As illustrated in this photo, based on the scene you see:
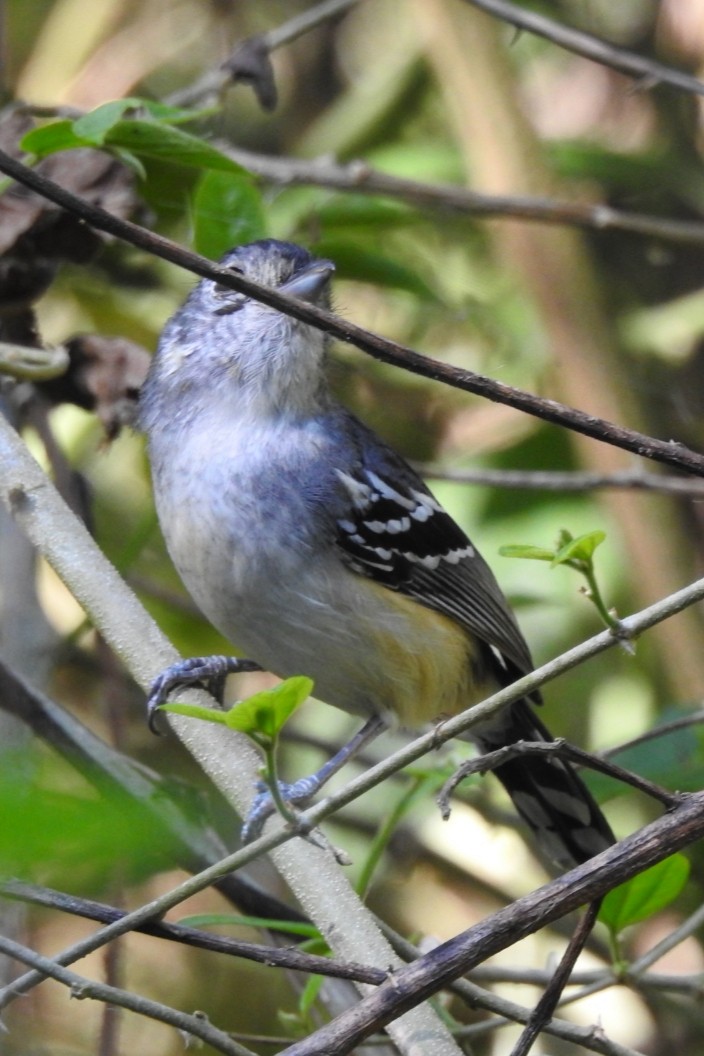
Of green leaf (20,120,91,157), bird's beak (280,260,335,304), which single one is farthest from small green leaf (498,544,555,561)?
bird's beak (280,260,335,304)

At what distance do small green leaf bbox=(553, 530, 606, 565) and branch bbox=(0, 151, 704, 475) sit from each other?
4.9 inches

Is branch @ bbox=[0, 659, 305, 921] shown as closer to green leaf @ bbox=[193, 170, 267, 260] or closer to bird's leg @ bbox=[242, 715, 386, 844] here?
bird's leg @ bbox=[242, 715, 386, 844]

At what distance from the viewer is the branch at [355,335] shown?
5.15ft

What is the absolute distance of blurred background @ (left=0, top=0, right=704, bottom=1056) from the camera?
4.32 meters

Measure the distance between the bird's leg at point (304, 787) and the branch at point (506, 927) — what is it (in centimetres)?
54

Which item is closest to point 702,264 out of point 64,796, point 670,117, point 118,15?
point 670,117

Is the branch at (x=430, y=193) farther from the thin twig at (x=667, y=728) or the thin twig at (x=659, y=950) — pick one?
the thin twig at (x=659, y=950)

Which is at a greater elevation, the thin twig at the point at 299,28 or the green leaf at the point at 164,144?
the thin twig at the point at 299,28

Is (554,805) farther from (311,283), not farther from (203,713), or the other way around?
(203,713)

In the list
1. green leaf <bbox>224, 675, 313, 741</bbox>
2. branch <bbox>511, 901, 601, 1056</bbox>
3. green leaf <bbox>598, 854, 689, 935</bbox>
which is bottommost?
branch <bbox>511, 901, 601, 1056</bbox>

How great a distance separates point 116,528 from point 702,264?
2566 millimetres

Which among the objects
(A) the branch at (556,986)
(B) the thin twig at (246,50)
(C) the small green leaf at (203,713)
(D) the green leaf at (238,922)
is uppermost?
(B) the thin twig at (246,50)

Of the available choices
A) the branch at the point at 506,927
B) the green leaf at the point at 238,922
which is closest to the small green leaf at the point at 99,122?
the green leaf at the point at 238,922

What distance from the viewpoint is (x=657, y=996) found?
3.91 meters
